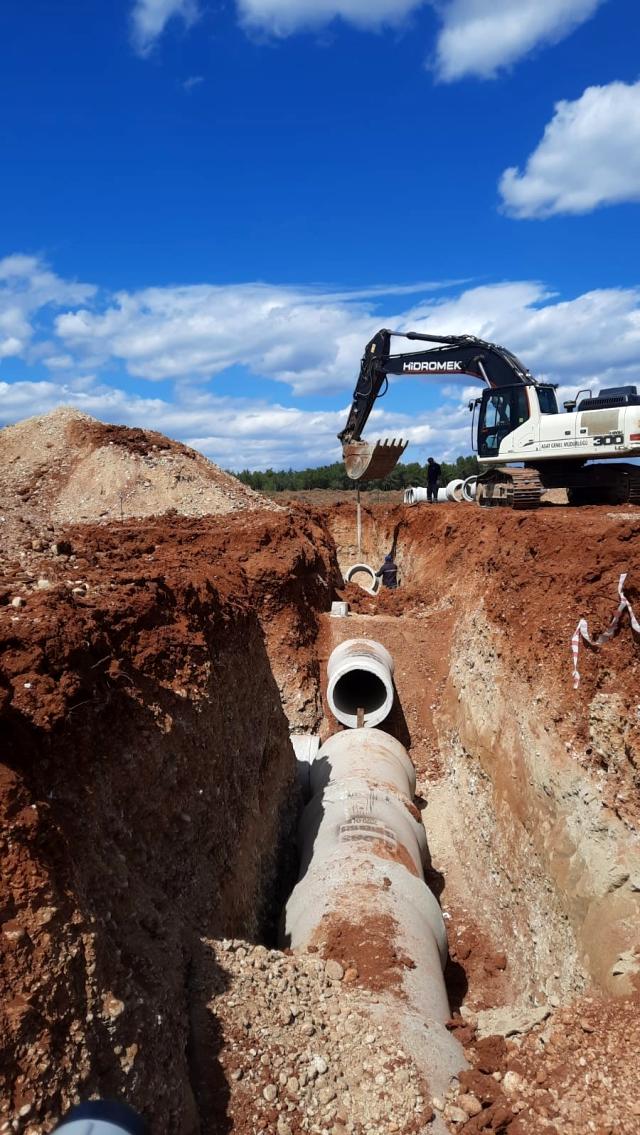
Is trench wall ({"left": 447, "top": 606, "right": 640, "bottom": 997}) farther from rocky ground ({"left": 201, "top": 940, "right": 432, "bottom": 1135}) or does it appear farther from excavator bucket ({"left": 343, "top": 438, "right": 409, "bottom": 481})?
excavator bucket ({"left": 343, "top": 438, "right": 409, "bottom": 481})

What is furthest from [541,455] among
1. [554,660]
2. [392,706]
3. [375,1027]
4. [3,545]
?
[375,1027]

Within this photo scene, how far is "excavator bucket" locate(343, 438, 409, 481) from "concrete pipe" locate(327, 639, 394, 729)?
6.63 metres

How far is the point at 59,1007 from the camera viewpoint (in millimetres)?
2977

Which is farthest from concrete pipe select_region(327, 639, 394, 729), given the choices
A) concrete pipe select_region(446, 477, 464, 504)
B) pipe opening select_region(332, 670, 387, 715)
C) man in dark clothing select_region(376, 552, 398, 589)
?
concrete pipe select_region(446, 477, 464, 504)

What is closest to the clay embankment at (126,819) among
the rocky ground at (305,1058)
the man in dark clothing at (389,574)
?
the rocky ground at (305,1058)

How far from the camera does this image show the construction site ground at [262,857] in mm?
3285

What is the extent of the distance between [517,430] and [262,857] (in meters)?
10.9

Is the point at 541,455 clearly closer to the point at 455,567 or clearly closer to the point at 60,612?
the point at 455,567

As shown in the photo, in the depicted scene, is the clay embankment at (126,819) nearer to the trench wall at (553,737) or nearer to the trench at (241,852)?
the trench at (241,852)

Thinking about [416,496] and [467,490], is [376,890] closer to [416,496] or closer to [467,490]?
[467,490]

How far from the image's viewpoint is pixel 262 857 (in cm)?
690

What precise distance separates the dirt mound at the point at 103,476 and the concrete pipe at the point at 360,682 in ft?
19.9

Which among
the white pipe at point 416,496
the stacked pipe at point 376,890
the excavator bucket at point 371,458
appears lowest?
the stacked pipe at point 376,890

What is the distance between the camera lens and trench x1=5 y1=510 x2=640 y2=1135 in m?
3.24
